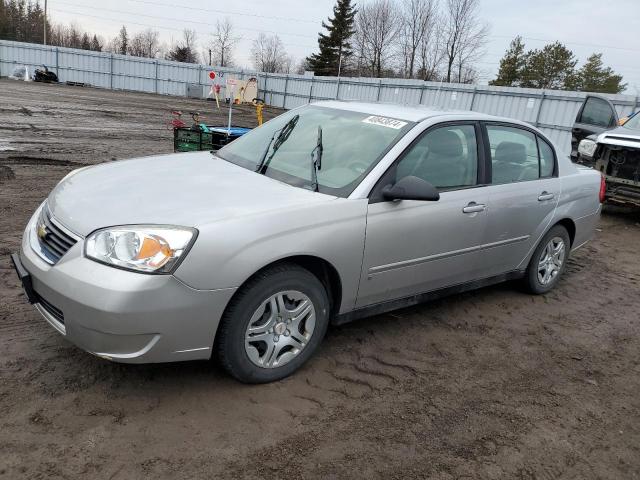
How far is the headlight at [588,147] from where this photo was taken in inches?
351

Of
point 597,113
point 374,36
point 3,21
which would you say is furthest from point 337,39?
point 597,113

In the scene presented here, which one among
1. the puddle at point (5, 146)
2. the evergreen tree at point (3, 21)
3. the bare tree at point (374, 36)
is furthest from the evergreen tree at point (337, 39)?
the puddle at point (5, 146)

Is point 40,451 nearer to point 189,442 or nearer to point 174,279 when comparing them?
point 189,442

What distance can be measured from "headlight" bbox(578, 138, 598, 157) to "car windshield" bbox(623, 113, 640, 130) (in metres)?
0.73

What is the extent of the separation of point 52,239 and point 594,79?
57754mm

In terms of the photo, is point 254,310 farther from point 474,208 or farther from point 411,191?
point 474,208

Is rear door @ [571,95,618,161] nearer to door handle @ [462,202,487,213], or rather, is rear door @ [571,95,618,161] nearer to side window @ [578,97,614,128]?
side window @ [578,97,614,128]

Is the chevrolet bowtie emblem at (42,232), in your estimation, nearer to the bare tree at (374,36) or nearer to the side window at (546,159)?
the side window at (546,159)

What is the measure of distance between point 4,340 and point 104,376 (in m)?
0.82

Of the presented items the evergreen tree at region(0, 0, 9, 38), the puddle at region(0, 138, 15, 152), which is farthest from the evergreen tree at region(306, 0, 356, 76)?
the puddle at region(0, 138, 15, 152)

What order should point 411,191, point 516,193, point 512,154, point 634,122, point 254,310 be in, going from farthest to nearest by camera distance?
point 634,122, point 512,154, point 516,193, point 411,191, point 254,310

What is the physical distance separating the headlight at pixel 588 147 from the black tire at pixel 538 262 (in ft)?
14.9

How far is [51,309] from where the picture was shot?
278cm

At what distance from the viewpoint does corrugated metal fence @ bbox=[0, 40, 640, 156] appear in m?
16.8
